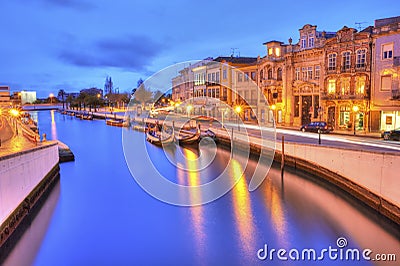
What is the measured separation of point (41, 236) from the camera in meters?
12.3

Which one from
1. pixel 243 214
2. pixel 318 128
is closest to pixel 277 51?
pixel 318 128

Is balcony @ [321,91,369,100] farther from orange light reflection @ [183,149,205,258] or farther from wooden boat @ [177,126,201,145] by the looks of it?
orange light reflection @ [183,149,205,258]

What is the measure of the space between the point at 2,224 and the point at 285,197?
1176 cm

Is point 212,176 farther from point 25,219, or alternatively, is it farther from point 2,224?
point 2,224

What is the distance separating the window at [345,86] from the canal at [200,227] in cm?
1207

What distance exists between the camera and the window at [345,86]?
1078 inches

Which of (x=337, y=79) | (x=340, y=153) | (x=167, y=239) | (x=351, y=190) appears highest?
(x=337, y=79)

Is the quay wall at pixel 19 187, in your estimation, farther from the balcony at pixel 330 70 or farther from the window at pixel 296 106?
the window at pixel 296 106

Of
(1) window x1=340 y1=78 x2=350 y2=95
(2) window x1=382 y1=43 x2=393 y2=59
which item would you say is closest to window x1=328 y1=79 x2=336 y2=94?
(1) window x1=340 y1=78 x2=350 y2=95

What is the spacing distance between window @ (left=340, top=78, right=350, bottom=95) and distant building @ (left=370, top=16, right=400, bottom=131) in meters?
2.25

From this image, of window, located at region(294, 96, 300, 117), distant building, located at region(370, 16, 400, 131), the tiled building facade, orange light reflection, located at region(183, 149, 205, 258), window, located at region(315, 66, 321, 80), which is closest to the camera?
orange light reflection, located at region(183, 149, 205, 258)

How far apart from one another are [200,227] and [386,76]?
19.5m

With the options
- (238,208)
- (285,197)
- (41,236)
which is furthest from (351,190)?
(41,236)

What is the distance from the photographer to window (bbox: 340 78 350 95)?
27391 mm
